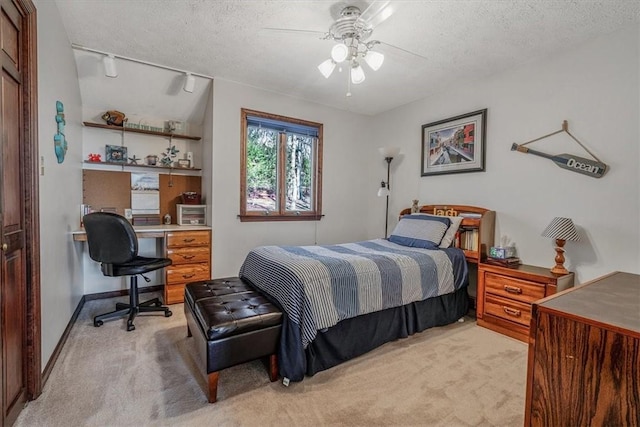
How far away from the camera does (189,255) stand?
3.38 metres

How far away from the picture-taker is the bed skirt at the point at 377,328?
207cm

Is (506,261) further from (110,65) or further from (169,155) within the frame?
(110,65)

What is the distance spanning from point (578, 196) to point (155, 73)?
14.1ft

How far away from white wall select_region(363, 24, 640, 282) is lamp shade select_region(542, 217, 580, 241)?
19 cm

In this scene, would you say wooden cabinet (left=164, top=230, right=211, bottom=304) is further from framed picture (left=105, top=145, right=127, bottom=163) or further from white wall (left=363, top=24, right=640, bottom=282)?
white wall (left=363, top=24, right=640, bottom=282)

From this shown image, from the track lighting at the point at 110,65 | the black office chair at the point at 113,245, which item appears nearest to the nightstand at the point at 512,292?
the black office chair at the point at 113,245

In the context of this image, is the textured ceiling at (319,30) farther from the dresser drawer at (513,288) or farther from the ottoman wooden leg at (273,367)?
the ottoman wooden leg at (273,367)

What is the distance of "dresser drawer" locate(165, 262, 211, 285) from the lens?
129 inches

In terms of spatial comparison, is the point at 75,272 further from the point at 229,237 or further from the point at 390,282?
the point at 390,282

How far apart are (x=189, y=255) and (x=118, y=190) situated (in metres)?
1.21

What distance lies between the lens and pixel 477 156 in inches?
131

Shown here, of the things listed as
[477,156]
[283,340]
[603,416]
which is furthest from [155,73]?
[603,416]

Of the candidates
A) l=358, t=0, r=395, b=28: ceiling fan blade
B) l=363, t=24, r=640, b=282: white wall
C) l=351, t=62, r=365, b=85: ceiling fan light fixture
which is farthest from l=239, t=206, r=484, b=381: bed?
l=358, t=0, r=395, b=28: ceiling fan blade

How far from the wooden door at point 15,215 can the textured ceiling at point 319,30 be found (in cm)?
95
